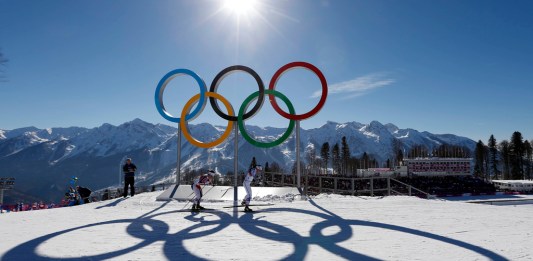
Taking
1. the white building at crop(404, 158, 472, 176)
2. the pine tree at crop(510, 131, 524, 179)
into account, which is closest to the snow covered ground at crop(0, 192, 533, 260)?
the white building at crop(404, 158, 472, 176)

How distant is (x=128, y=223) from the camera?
10172 millimetres

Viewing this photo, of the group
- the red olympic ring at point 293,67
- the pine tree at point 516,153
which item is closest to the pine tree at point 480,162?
the pine tree at point 516,153

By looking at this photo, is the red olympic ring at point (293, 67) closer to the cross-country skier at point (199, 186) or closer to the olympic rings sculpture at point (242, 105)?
the olympic rings sculpture at point (242, 105)

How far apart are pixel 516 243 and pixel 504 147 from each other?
105 m

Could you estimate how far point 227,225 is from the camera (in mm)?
9914

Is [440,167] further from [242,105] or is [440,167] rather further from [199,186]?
[199,186]

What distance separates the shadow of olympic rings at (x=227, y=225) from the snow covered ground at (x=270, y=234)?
0.02 meters

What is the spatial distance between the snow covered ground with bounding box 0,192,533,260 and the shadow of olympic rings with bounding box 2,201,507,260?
0.02 meters

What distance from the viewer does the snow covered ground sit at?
21.9 ft

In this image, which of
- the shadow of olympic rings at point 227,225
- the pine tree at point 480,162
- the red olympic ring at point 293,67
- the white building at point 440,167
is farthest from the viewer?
the pine tree at point 480,162

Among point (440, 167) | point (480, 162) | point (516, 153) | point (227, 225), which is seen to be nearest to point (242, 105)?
point (227, 225)

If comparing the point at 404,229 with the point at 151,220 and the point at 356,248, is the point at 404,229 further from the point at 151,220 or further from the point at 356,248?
the point at 151,220

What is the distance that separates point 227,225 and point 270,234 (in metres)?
1.84

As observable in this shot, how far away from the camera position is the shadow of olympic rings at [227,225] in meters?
6.59
